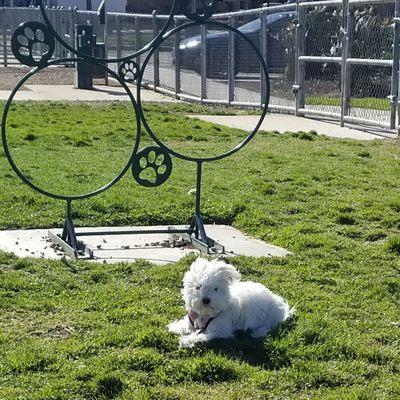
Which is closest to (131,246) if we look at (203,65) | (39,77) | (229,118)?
(229,118)

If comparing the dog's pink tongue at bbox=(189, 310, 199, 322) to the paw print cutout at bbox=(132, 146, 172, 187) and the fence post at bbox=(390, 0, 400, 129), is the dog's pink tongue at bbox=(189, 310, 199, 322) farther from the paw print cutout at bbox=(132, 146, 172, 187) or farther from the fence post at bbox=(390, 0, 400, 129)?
the fence post at bbox=(390, 0, 400, 129)

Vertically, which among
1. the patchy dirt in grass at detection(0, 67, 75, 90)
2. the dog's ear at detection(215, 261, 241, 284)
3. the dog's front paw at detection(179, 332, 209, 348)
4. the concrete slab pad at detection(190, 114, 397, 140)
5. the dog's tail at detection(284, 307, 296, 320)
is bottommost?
the dog's front paw at detection(179, 332, 209, 348)

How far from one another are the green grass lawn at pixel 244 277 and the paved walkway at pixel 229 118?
2.68 meters

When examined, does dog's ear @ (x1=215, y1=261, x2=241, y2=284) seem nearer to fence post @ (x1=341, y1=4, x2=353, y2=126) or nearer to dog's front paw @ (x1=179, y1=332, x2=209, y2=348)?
dog's front paw @ (x1=179, y1=332, x2=209, y2=348)

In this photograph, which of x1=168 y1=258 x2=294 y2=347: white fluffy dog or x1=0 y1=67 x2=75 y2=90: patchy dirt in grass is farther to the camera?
x1=0 y1=67 x2=75 y2=90: patchy dirt in grass

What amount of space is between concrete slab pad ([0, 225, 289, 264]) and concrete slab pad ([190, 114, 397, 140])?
6527 mm

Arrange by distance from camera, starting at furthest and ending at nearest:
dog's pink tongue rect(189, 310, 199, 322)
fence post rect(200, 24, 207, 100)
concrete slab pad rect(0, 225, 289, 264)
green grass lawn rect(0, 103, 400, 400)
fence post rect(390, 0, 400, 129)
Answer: fence post rect(200, 24, 207, 100) < fence post rect(390, 0, 400, 129) < concrete slab pad rect(0, 225, 289, 264) < dog's pink tongue rect(189, 310, 199, 322) < green grass lawn rect(0, 103, 400, 400)

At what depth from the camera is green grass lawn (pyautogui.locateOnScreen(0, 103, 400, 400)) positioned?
4645 millimetres

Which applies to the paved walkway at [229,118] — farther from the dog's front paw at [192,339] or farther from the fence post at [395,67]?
the dog's front paw at [192,339]

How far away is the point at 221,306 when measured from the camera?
512cm

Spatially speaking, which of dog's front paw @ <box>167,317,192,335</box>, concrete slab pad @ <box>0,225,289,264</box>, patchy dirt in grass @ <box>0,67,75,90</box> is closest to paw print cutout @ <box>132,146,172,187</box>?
concrete slab pad @ <box>0,225,289,264</box>

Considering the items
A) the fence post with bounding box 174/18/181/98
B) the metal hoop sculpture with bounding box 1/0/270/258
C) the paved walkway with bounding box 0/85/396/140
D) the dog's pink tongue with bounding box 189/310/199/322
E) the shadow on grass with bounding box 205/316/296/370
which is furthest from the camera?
the fence post with bounding box 174/18/181/98

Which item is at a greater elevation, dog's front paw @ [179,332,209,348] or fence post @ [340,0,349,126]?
fence post @ [340,0,349,126]

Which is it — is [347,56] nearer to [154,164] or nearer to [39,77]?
[154,164]
